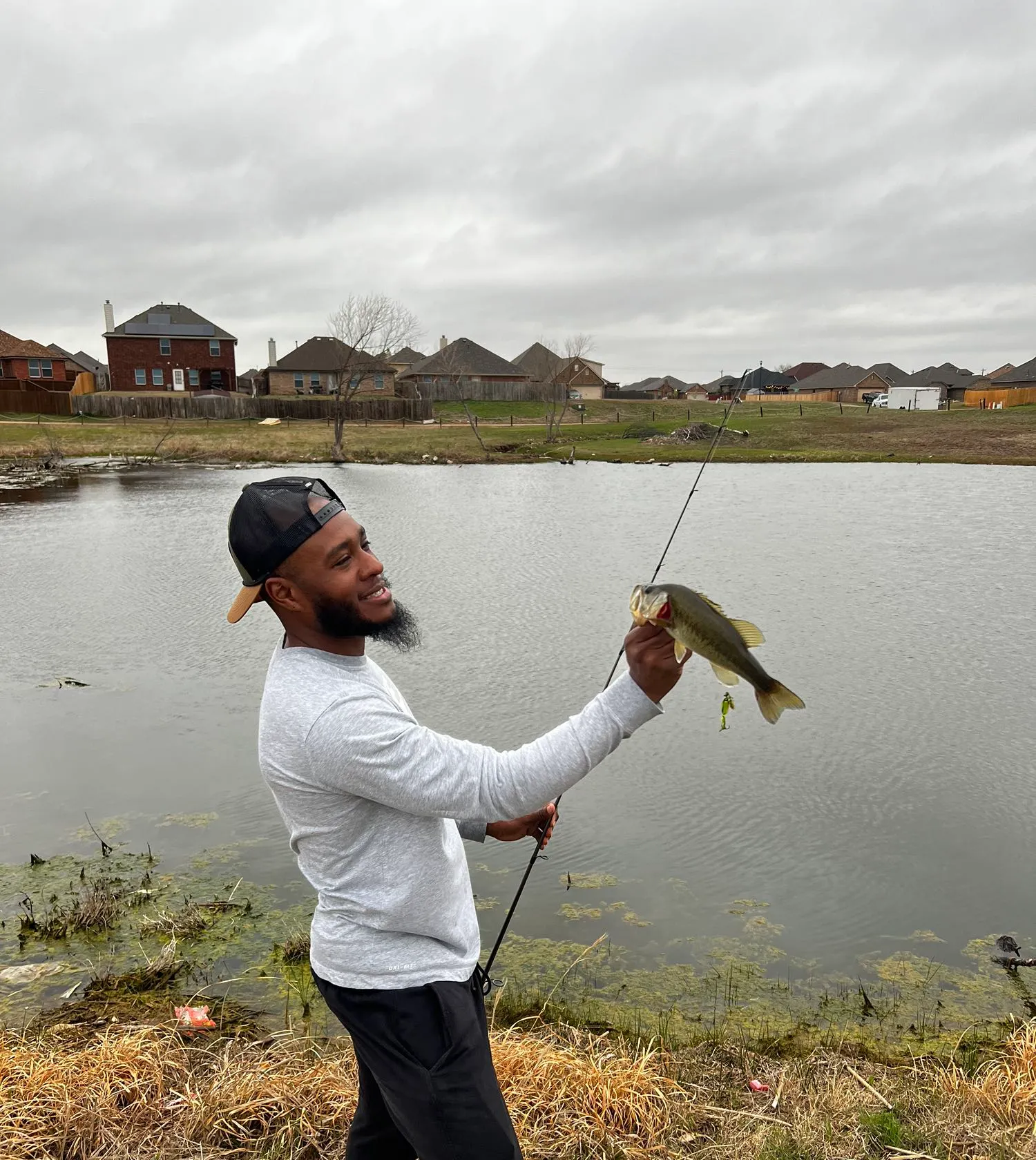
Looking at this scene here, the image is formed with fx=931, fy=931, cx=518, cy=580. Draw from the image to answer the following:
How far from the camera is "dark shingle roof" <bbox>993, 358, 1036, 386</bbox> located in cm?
8069

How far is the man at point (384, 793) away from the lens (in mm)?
2145

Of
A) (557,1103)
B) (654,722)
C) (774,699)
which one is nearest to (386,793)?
(774,699)

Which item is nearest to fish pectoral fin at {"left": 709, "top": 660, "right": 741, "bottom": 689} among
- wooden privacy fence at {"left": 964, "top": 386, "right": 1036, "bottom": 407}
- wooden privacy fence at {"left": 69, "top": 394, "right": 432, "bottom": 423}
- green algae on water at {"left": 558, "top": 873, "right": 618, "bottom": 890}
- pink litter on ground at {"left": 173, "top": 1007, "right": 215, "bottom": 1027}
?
pink litter on ground at {"left": 173, "top": 1007, "right": 215, "bottom": 1027}

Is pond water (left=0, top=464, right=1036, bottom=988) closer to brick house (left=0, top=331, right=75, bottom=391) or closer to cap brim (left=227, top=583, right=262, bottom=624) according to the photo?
cap brim (left=227, top=583, right=262, bottom=624)

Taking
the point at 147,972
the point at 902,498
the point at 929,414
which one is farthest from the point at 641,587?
the point at 929,414

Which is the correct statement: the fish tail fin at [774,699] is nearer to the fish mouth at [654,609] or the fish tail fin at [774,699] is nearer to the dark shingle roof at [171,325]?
the fish mouth at [654,609]

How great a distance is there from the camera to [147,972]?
5.11 m

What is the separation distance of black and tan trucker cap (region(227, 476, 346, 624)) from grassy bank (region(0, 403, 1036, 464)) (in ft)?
135

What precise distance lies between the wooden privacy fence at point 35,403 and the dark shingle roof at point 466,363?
1237 inches

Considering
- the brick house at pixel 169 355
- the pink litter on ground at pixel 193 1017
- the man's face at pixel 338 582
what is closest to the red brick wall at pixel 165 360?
the brick house at pixel 169 355

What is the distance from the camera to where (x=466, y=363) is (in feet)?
273

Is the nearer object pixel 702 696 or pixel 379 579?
pixel 379 579

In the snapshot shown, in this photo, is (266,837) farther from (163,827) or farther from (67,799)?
(67,799)

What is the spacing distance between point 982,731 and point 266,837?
259 inches
